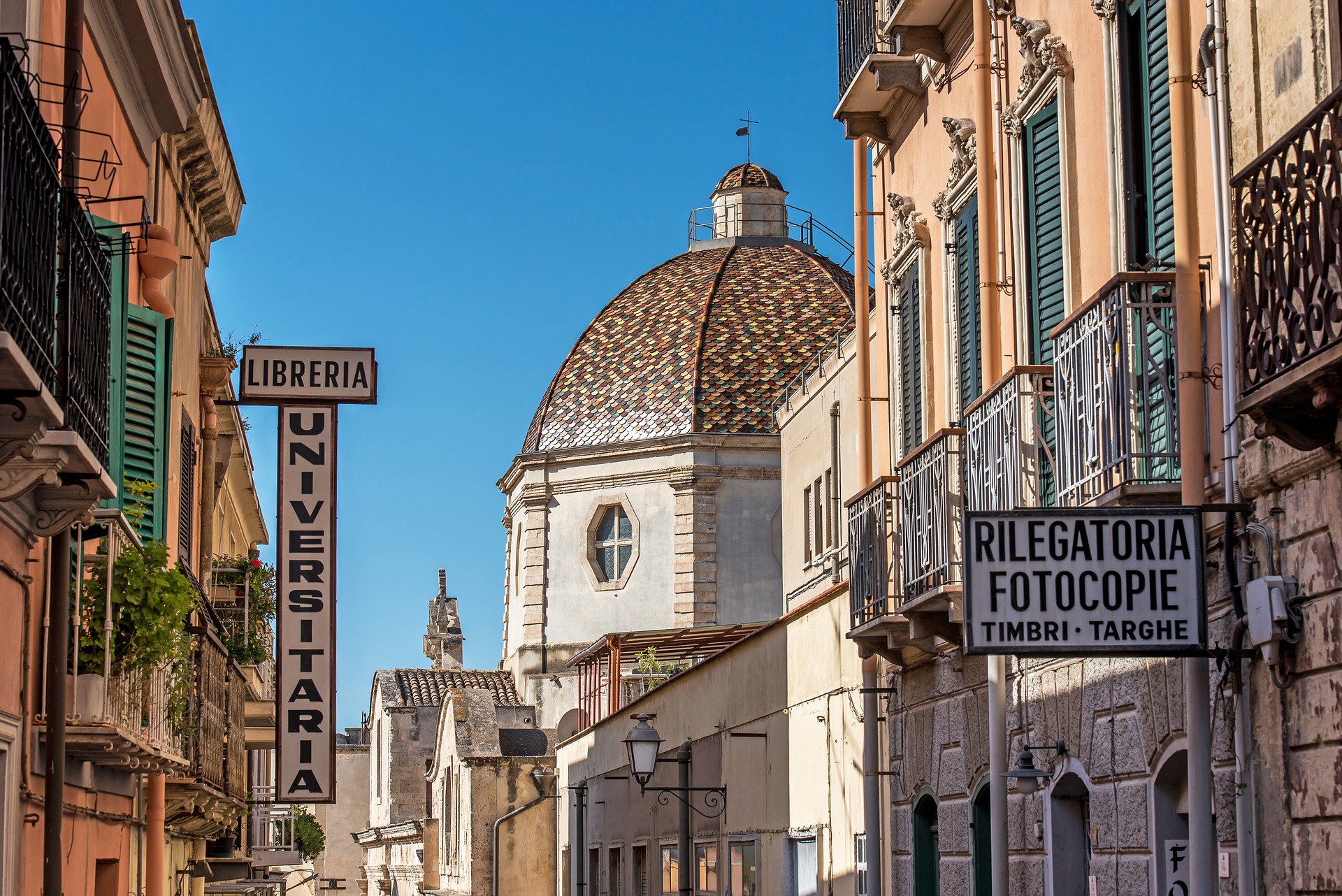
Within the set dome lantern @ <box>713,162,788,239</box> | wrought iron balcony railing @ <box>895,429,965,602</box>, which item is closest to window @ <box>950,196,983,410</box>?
wrought iron balcony railing @ <box>895,429,965,602</box>

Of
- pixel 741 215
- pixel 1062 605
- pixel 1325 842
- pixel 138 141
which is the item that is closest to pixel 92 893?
pixel 138 141

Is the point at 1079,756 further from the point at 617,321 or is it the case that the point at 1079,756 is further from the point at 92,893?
the point at 617,321

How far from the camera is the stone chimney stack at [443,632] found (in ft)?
214

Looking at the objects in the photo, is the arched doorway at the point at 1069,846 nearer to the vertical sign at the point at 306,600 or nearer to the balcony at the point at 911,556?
the balcony at the point at 911,556

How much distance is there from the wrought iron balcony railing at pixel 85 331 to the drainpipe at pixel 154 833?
5.60 metres

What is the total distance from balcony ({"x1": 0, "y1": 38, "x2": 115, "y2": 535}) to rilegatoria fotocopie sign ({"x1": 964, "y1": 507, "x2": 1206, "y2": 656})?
369cm

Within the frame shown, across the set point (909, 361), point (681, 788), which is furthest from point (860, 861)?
point (681, 788)

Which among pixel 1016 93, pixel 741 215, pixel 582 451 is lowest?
pixel 1016 93

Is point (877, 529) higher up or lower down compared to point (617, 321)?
lower down

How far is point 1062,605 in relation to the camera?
7.90 metres

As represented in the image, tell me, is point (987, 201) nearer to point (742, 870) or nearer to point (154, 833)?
point (154, 833)

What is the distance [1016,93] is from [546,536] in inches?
1398

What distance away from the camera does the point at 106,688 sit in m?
10.2

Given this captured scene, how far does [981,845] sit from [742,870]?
23.8 feet
